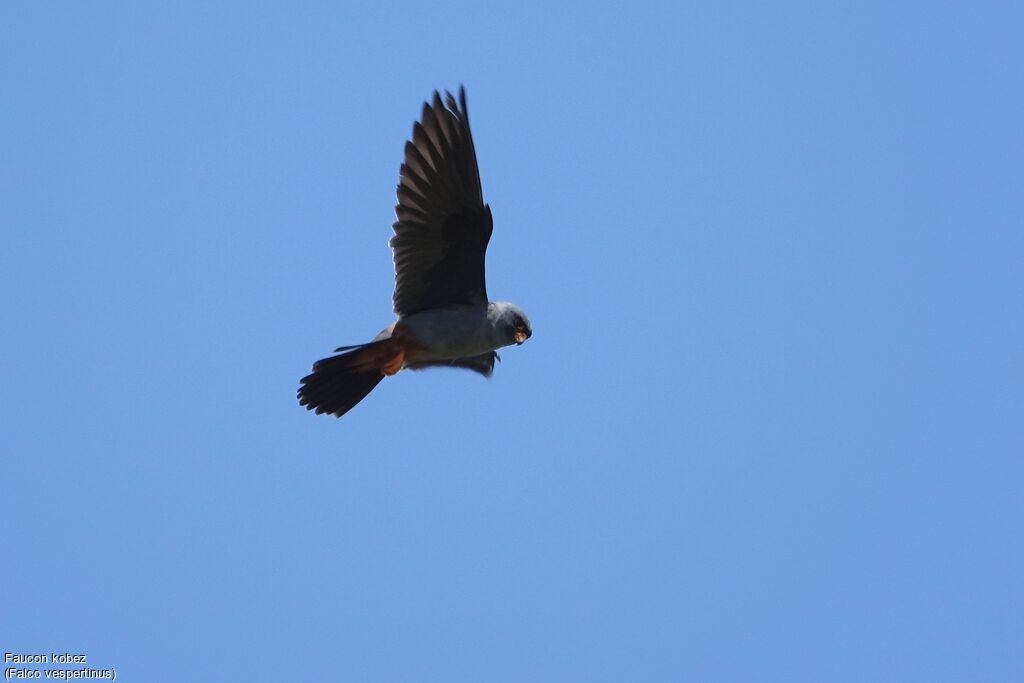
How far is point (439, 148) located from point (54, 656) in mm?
5400

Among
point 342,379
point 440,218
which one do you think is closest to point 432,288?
point 440,218

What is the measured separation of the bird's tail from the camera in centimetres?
1268

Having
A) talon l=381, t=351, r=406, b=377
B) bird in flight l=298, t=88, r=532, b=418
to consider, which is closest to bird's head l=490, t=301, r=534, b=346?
bird in flight l=298, t=88, r=532, b=418

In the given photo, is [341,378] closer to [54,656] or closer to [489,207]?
[489,207]

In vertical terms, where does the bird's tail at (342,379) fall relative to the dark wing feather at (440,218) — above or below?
A: below

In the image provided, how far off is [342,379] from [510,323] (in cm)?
156

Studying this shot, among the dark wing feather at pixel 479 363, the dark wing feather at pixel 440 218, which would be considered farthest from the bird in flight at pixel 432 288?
the dark wing feather at pixel 479 363

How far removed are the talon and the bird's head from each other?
0.89 metres

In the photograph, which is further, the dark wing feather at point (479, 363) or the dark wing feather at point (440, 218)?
the dark wing feather at point (479, 363)

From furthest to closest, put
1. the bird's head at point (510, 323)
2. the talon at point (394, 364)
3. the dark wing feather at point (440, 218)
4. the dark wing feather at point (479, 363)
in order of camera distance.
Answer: the dark wing feather at point (479, 363) → the talon at point (394, 364) → the bird's head at point (510, 323) → the dark wing feather at point (440, 218)

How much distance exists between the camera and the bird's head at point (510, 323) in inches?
499

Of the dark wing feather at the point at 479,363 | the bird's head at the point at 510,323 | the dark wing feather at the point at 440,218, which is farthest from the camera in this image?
the dark wing feather at the point at 479,363

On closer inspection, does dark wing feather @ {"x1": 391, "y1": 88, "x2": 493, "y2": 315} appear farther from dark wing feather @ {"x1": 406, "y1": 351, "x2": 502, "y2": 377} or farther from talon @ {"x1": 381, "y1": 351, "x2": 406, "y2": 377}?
dark wing feather @ {"x1": 406, "y1": 351, "x2": 502, "y2": 377}

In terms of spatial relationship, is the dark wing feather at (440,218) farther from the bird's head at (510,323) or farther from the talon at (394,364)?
the talon at (394,364)
